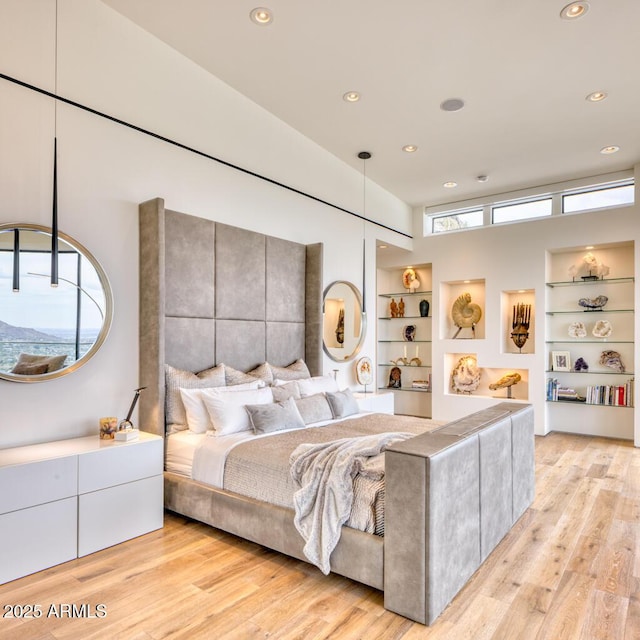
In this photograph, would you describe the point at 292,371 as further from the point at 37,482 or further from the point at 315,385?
the point at 37,482

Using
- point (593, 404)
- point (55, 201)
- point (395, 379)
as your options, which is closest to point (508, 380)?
point (593, 404)

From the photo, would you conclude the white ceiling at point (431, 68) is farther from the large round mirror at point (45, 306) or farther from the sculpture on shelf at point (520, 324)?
the sculpture on shelf at point (520, 324)

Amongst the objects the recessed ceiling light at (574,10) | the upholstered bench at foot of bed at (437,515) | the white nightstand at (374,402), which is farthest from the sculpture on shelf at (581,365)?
the recessed ceiling light at (574,10)

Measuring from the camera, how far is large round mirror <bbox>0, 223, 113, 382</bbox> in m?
2.62

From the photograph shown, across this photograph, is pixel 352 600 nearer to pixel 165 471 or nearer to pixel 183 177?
pixel 165 471

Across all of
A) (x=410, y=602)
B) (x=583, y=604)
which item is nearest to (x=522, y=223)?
(x=583, y=604)

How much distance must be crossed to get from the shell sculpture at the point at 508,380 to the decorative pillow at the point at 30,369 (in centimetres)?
530

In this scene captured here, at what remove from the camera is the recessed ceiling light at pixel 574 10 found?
282 cm

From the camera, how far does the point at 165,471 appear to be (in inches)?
126

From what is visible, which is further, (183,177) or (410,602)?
(183,177)

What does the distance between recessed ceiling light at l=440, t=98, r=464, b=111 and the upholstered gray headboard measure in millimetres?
1689

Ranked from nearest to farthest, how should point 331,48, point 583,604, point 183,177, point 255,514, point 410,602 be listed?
point 410,602
point 583,604
point 255,514
point 331,48
point 183,177

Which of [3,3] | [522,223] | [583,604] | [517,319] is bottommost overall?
[583,604]

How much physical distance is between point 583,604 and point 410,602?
33.6 inches
